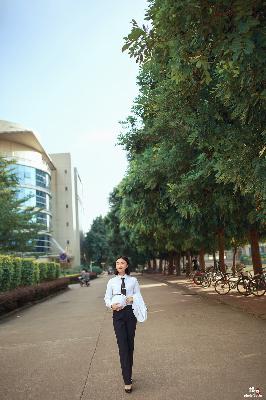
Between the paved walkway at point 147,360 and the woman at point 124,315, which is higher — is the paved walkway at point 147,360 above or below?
below

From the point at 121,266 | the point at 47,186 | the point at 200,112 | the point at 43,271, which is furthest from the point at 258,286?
the point at 47,186

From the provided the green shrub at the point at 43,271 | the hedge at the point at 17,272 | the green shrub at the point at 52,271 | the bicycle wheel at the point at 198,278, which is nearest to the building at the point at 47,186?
the green shrub at the point at 52,271

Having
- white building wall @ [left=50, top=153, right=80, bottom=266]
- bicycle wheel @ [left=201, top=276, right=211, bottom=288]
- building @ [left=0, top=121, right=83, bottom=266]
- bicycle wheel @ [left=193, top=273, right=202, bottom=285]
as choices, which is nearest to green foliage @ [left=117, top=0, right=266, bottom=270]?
bicycle wheel @ [left=201, top=276, right=211, bottom=288]

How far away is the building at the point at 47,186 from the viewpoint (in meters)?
72.3

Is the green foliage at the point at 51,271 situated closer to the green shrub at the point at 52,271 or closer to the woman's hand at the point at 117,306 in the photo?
the green shrub at the point at 52,271

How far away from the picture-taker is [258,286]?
16891 millimetres

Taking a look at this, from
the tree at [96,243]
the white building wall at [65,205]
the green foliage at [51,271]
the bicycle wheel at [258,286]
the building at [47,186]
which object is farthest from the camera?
the tree at [96,243]

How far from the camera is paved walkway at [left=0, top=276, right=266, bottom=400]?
5.46m

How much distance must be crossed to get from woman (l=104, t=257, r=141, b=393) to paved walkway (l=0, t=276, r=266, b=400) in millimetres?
331

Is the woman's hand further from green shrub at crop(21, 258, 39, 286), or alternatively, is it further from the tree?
the tree

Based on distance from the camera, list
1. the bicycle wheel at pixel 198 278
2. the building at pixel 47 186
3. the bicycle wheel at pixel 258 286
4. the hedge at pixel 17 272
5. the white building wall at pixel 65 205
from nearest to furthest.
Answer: the bicycle wheel at pixel 258 286, the hedge at pixel 17 272, the bicycle wheel at pixel 198 278, the building at pixel 47 186, the white building wall at pixel 65 205

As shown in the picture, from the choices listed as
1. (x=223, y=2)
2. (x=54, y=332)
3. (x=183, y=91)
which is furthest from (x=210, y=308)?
(x=223, y=2)

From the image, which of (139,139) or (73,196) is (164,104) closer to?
(139,139)

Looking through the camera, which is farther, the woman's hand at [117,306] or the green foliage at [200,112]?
the woman's hand at [117,306]
